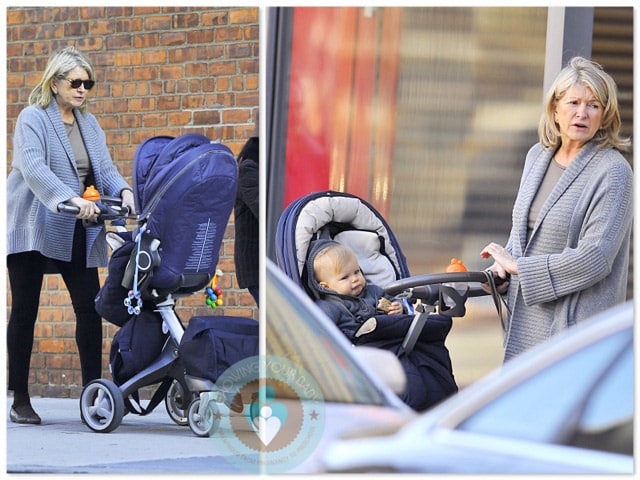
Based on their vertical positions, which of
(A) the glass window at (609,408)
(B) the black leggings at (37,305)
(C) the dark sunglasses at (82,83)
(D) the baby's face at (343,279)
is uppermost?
(C) the dark sunglasses at (82,83)

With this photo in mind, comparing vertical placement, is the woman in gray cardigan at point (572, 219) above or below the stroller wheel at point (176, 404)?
above

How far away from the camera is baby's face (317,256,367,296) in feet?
11.6

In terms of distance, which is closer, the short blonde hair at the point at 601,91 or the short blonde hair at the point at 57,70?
the short blonde hair at the point at 601,91

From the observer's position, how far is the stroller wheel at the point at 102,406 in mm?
3945

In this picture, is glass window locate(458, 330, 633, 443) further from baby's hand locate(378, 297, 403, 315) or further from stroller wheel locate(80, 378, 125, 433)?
stroller wheel locate(80, 378, 125, 433)

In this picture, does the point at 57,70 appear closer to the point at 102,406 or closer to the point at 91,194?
the point at 91,194

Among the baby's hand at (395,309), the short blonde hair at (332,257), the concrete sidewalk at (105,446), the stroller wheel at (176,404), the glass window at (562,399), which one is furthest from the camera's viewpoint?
the stroller wheel at (176,404)

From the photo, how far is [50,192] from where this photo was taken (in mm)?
3850

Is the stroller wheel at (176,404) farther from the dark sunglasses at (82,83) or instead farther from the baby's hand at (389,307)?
the dark sunglasses at (82,83)

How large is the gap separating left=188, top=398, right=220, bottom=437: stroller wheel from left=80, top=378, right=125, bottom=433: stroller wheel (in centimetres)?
24

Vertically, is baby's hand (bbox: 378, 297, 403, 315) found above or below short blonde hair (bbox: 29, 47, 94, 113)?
below

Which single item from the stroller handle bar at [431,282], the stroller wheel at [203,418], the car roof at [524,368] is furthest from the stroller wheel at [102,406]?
the car roof at [524,368]

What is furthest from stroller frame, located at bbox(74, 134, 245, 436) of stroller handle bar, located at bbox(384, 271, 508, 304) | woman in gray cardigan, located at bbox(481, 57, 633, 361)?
woman in gray cardigan, located at bbox(481, 57, 633, 361)

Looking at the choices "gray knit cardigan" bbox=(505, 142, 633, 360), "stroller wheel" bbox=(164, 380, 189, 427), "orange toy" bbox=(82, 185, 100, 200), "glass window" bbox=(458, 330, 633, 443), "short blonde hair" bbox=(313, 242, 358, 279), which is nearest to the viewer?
"glass window" bbox=(458, 330, 633, 443)
